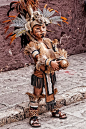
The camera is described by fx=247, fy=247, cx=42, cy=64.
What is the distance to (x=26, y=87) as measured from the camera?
14.4 feet

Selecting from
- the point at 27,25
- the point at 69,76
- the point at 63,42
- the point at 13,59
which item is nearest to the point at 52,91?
the point at 27,25

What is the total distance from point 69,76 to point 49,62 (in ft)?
7.63

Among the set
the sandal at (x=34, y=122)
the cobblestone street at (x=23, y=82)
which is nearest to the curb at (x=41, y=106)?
the cobblestone street at (x=23, y=82)

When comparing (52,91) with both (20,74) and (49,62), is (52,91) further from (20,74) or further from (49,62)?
(20,74)

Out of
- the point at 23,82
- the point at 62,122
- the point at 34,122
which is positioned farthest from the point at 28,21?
the point at 23,82

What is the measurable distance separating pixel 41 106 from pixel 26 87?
3.25 ft

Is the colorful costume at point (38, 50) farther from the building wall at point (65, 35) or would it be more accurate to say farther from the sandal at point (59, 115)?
the building wall at point (65, 35)

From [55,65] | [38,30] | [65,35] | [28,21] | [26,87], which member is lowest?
[26,87]

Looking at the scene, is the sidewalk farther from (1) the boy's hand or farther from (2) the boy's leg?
(1) the boy's hand

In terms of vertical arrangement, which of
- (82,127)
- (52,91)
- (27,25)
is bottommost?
(82,127)

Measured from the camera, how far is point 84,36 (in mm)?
7098

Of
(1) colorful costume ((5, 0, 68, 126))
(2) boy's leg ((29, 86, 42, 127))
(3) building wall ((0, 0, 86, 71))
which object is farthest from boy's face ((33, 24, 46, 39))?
(3) building wall ((0, 0, 86, 71))

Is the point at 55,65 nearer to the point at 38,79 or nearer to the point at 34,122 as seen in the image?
the point at 38,79

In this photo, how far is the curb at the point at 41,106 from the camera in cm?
313
